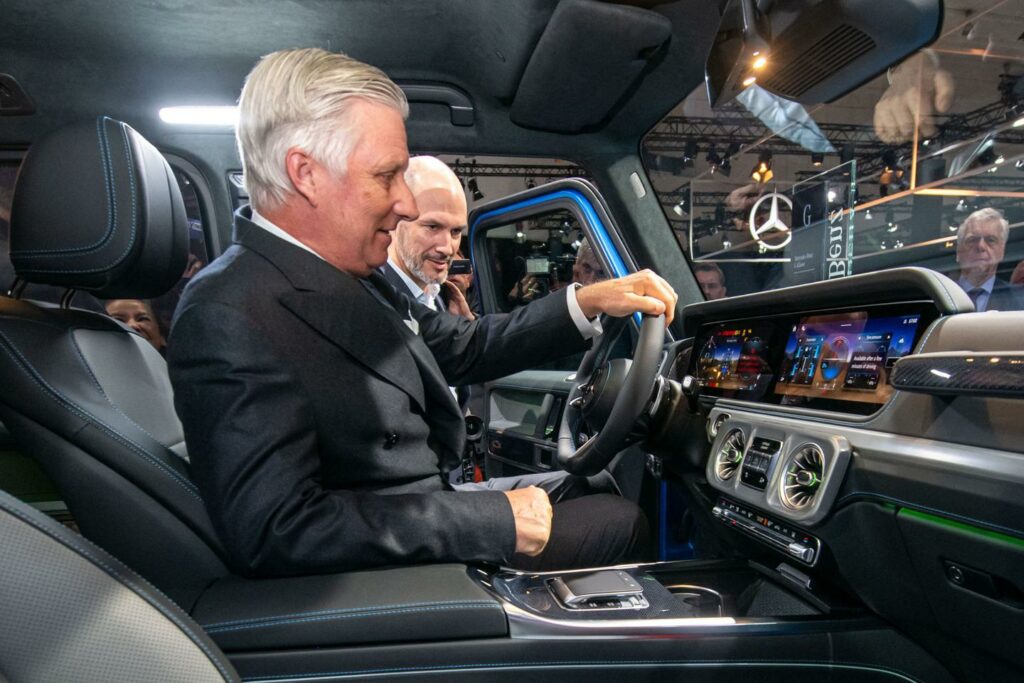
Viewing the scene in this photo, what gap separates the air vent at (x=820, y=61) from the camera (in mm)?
1255

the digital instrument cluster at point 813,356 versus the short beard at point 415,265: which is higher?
the short beard at point 415,265

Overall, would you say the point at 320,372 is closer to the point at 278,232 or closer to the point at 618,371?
the point at 278,232

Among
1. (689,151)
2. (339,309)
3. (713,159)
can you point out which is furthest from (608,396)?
(713,159)

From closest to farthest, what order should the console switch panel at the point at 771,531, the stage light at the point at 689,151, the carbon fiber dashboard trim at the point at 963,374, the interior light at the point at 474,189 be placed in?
the carbon fiber dashboard trim at the point at 963,374 < the console switch panel at the point at 771,531 < the interior light at the point at 474,189 < the stage light at the point at 689,151

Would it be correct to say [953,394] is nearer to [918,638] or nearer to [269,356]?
[918,638]

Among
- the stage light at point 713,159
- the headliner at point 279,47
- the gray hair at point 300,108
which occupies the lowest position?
the gray hair at point 300,108

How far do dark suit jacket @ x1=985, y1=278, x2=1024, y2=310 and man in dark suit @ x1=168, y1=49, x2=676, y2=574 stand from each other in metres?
0.64

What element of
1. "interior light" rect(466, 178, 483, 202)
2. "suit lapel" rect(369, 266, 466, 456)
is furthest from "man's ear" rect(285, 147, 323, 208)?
"interior light" rect(466, 178, 483, 202)

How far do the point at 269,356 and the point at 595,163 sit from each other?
1.83 meters

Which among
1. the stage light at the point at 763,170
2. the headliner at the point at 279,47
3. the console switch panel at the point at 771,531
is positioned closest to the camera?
the console switch panel at the point at 771,531

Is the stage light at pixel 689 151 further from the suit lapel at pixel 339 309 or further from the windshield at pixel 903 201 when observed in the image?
the suit lapel at pixel 339 309

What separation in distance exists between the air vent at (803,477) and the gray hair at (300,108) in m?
1.04

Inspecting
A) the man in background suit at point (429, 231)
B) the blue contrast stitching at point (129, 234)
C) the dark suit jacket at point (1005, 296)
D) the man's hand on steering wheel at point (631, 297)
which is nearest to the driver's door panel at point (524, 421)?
the man in background suit at point (429, 231)

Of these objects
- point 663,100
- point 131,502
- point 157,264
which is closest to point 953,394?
point 131,502
